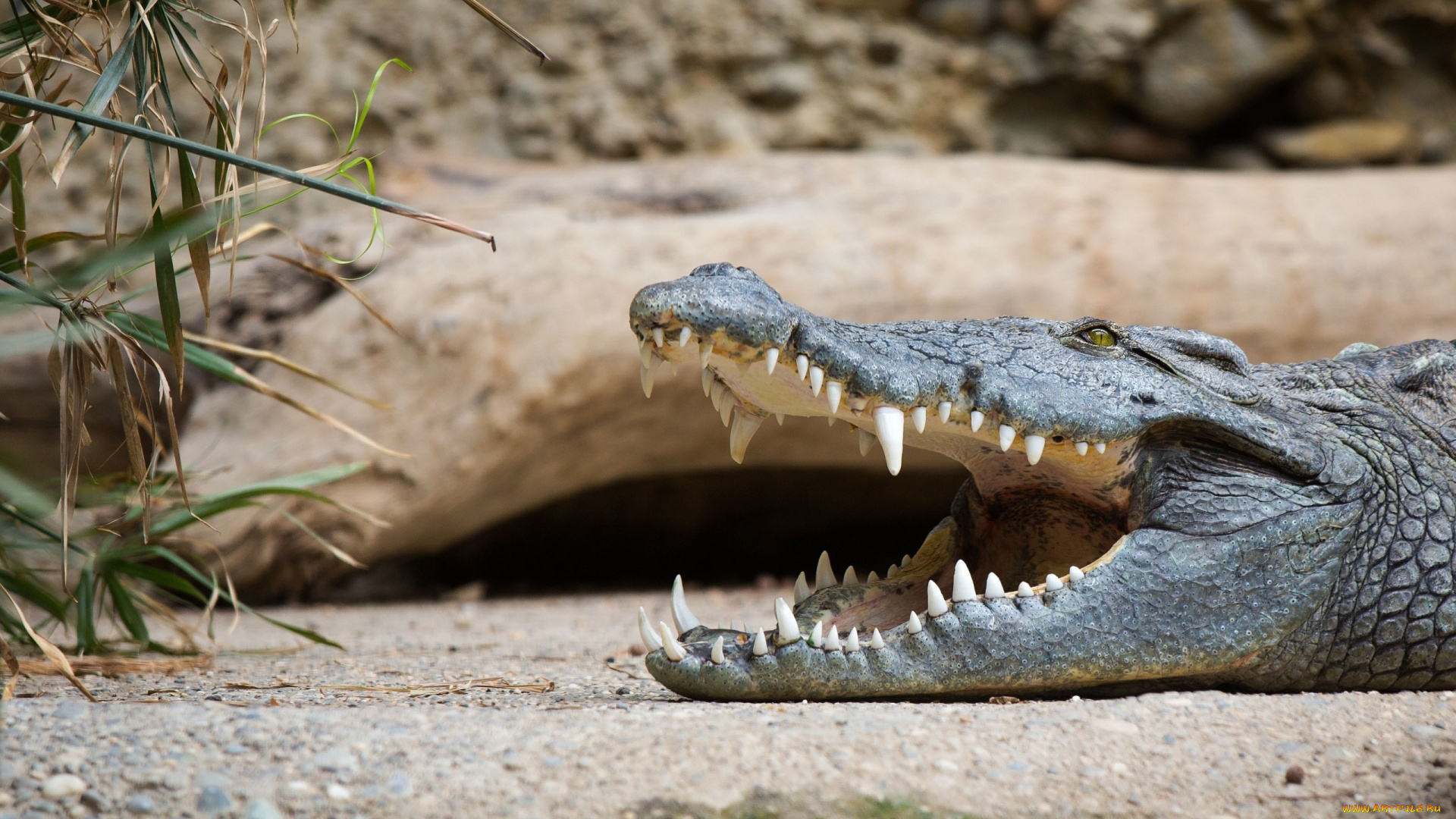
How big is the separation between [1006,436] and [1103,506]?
1.56 feet

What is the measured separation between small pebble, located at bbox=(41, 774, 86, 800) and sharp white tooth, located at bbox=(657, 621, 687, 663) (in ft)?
3.24

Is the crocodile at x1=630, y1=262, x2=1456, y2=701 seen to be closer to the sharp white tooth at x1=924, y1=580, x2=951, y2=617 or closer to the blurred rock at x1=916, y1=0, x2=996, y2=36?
the sharp white tooth at x1=924, y1=580, x2=951, y2=617

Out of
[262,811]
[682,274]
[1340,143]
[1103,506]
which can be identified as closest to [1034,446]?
[1103,506]

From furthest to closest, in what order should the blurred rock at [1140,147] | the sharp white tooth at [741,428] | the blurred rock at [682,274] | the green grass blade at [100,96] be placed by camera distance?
the blurred rock at [1140,147] → the blurred rock at [682,274] → the sharp white tooth at [741,428] → the green grass blade at [100,96]

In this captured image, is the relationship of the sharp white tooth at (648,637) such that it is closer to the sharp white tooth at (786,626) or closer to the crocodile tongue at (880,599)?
the sharp white tooth at (786,626)

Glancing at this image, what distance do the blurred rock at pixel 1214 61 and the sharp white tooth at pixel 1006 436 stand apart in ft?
18.9

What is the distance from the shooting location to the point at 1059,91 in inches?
290

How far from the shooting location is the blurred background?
3939 millimetres

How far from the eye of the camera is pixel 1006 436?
7.25 feet

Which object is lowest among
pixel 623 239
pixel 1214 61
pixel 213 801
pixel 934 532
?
pixel 213 801

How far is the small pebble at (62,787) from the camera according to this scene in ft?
5.35

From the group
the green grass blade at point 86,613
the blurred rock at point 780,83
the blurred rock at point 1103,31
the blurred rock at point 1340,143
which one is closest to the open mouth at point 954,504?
the green grass blade at point 86,613

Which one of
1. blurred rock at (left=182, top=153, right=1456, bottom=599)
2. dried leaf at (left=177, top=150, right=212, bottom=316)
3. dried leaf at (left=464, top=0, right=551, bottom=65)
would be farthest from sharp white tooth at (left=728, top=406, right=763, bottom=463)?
blurred rock at (left=182, top=153, right=1456, bottom=599)

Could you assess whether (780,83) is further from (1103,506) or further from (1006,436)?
(1006,436)
